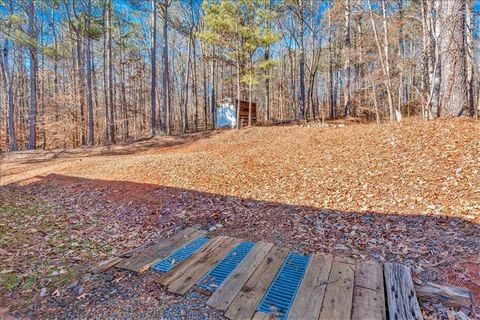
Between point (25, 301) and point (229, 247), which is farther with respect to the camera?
point (229, 247)

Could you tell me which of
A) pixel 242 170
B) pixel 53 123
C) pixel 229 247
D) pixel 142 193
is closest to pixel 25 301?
pixel 229 247

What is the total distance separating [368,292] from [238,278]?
3.37 ft

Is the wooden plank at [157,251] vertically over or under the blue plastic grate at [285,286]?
over

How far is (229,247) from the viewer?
9.30 ft

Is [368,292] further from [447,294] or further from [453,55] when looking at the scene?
[453,55]

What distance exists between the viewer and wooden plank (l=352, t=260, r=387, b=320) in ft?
5.87

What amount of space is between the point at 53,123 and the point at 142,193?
12.9 metres

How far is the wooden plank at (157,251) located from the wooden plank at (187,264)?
0.27 m

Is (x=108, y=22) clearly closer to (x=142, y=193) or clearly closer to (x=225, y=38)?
(x=225, y=38)

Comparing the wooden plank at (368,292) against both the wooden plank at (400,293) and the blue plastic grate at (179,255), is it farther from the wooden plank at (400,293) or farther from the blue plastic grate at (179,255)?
the blue plastic grate at (179,255)

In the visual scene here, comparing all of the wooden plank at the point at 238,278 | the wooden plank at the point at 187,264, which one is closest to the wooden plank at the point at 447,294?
the wooden plank at the point at 238,278

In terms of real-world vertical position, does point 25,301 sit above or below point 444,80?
below

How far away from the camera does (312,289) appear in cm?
207

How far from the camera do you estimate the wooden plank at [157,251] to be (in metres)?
2.53
